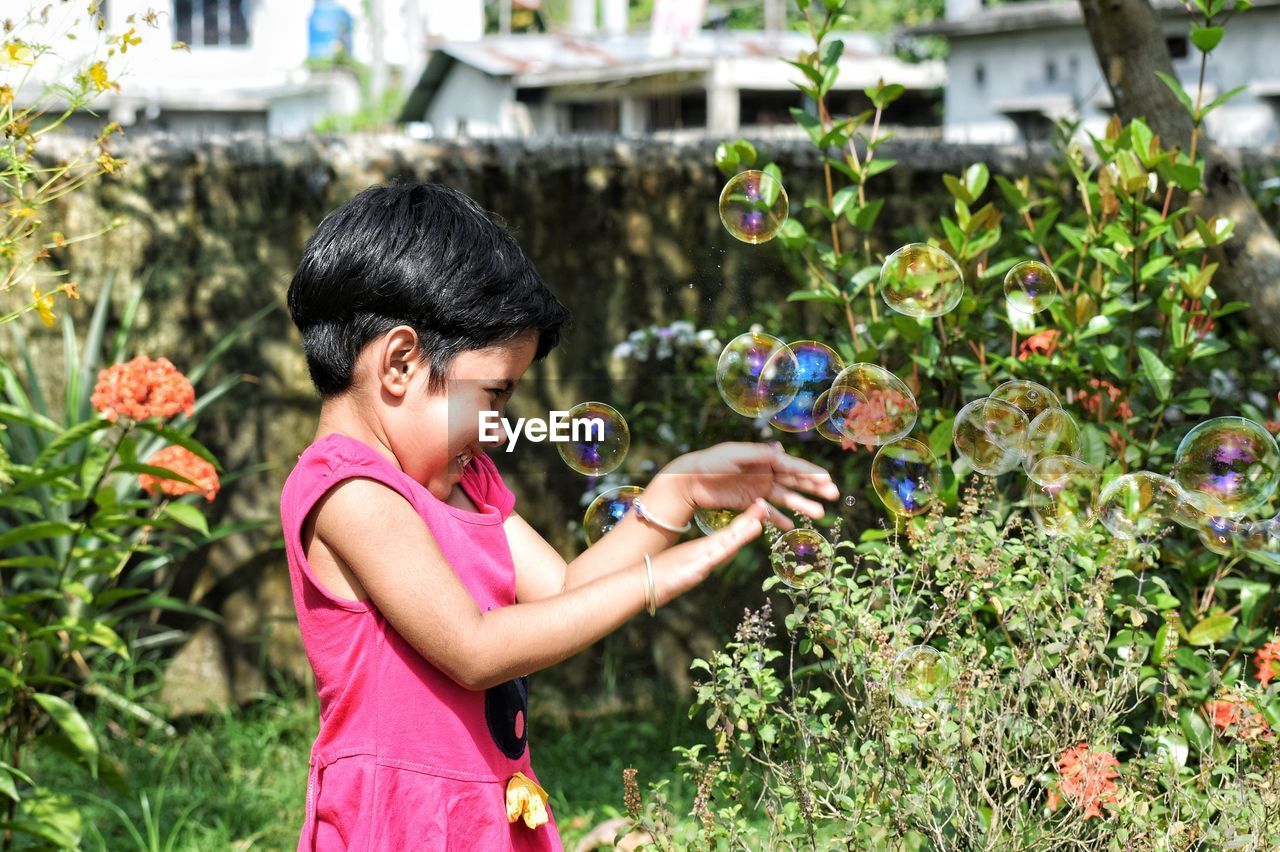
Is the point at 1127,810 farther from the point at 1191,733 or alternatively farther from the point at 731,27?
the point at 731,27

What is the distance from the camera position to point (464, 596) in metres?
1.58

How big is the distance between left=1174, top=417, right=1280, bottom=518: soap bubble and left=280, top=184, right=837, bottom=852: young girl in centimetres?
89

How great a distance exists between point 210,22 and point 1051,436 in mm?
23048

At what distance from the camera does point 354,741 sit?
1.63 metres

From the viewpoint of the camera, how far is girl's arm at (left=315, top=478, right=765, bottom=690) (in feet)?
5.08

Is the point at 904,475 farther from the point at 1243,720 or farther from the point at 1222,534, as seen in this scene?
the point at 1243,720

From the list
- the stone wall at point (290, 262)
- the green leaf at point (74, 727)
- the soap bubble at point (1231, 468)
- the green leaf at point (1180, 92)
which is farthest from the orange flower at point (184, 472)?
the green leaf at point (1180, 92)

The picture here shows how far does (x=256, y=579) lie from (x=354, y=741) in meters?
2.87

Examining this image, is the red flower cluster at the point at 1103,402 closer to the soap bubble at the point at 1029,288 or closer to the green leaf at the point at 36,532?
the soap bubble at the point at 1029,288

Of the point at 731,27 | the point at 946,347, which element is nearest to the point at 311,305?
the point at 946,347

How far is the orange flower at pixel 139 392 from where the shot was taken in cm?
293

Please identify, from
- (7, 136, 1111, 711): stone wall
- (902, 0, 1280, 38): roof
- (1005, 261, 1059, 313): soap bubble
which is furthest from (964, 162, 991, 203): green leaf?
(902, 0, 1280, 38): roof

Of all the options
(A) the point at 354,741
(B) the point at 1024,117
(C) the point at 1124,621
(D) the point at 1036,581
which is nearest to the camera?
(A) the point at 354,741

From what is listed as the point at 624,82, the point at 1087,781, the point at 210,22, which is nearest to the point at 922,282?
the point at 1087,781
